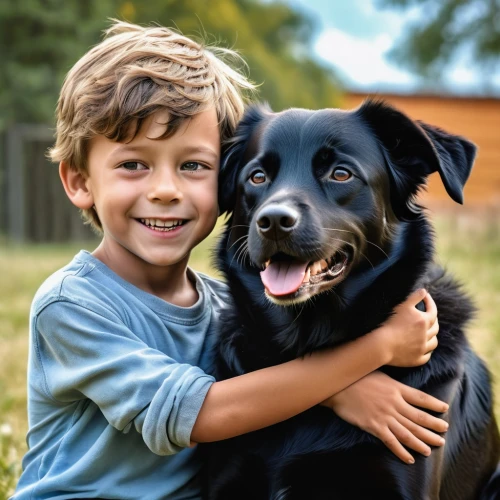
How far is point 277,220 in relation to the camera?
2072 mm

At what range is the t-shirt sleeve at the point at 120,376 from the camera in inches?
85.2

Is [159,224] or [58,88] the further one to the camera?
[58,88]

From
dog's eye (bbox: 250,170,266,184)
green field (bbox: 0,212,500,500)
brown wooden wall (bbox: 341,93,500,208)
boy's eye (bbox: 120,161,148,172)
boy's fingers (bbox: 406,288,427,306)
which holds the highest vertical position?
dog's eye (bbox: 250,170,266,184)

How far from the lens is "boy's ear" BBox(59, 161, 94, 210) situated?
2701mm

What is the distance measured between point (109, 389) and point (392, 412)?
81 centimetres

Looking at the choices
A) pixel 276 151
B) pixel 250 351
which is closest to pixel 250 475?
pixel 250 351

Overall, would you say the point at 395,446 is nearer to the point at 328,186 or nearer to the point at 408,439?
the point at 408,439

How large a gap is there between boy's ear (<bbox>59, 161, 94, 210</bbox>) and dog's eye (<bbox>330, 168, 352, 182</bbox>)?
89cm

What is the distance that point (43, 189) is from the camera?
41.9 feet

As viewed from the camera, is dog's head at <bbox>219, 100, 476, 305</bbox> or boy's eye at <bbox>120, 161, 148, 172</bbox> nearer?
dog's head at <bbox>219, 100, 476, 305</bbox>

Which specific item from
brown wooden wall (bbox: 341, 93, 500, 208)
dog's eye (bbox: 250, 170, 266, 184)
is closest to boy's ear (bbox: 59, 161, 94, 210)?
dog's eye (bbox: 250, 170, 266, 184)

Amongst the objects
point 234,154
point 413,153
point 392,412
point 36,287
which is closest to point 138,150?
point 234,154

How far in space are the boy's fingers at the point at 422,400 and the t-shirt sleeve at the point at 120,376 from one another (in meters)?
0.57

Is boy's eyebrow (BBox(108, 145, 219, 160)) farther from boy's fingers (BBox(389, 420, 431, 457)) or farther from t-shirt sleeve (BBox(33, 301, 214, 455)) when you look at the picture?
boy's fingers (BBox(389, 420, 431, 457))
